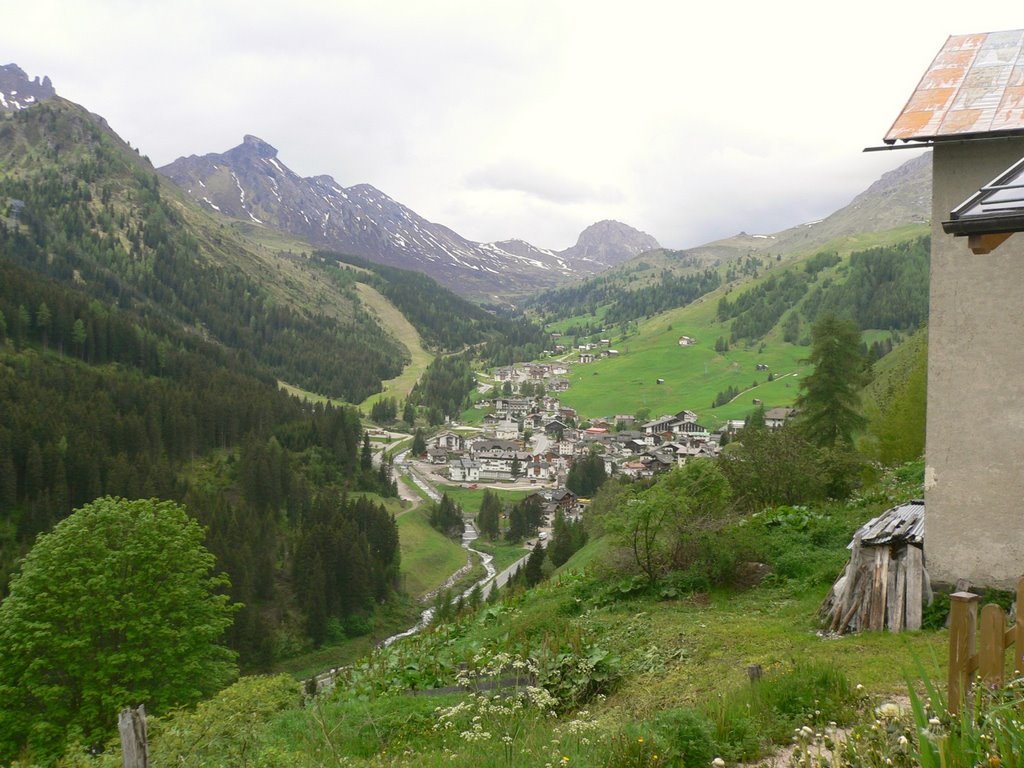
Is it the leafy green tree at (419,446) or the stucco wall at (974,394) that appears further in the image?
the leafy green tree at (419,446)

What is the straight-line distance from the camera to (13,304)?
98438mm

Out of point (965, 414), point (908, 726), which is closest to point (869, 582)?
point (965, 414)

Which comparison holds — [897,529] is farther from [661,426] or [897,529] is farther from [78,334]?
[661,426]

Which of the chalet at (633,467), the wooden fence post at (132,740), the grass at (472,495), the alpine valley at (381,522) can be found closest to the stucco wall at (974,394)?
the alpine valley at (381,522)

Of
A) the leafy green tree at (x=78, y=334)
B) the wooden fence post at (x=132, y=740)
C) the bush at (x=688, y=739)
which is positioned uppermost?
the leafy green tree at (x=78, y=334)

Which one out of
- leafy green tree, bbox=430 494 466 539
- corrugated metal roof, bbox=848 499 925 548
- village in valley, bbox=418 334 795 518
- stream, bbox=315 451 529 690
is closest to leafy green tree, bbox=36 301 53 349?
leafy green tree, bbox=430 494 466 539

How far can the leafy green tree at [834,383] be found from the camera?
3631 cm

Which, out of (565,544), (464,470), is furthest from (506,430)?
(565,544)

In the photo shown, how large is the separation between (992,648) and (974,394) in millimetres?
9062

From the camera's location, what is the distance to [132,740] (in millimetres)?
7148

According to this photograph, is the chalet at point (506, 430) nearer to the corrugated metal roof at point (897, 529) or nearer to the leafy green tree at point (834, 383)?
the leafy green tree at point (834, 383)

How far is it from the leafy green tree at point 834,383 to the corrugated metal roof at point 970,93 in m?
23.7

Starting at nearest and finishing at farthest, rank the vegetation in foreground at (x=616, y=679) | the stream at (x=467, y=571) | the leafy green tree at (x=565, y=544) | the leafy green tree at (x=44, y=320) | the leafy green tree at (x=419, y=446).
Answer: the vegetation in foreground at (x=616, y=679)
the leafy green tree at (x=565, y=544)
the stream at (x=467, y=571)
the leafy green tree at (x=44, y=320)
the leafy green tree at (x=419, y=446)

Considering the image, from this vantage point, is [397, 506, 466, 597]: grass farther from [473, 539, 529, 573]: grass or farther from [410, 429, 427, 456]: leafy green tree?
[410, 429, 427, 456]: leafy green tree
